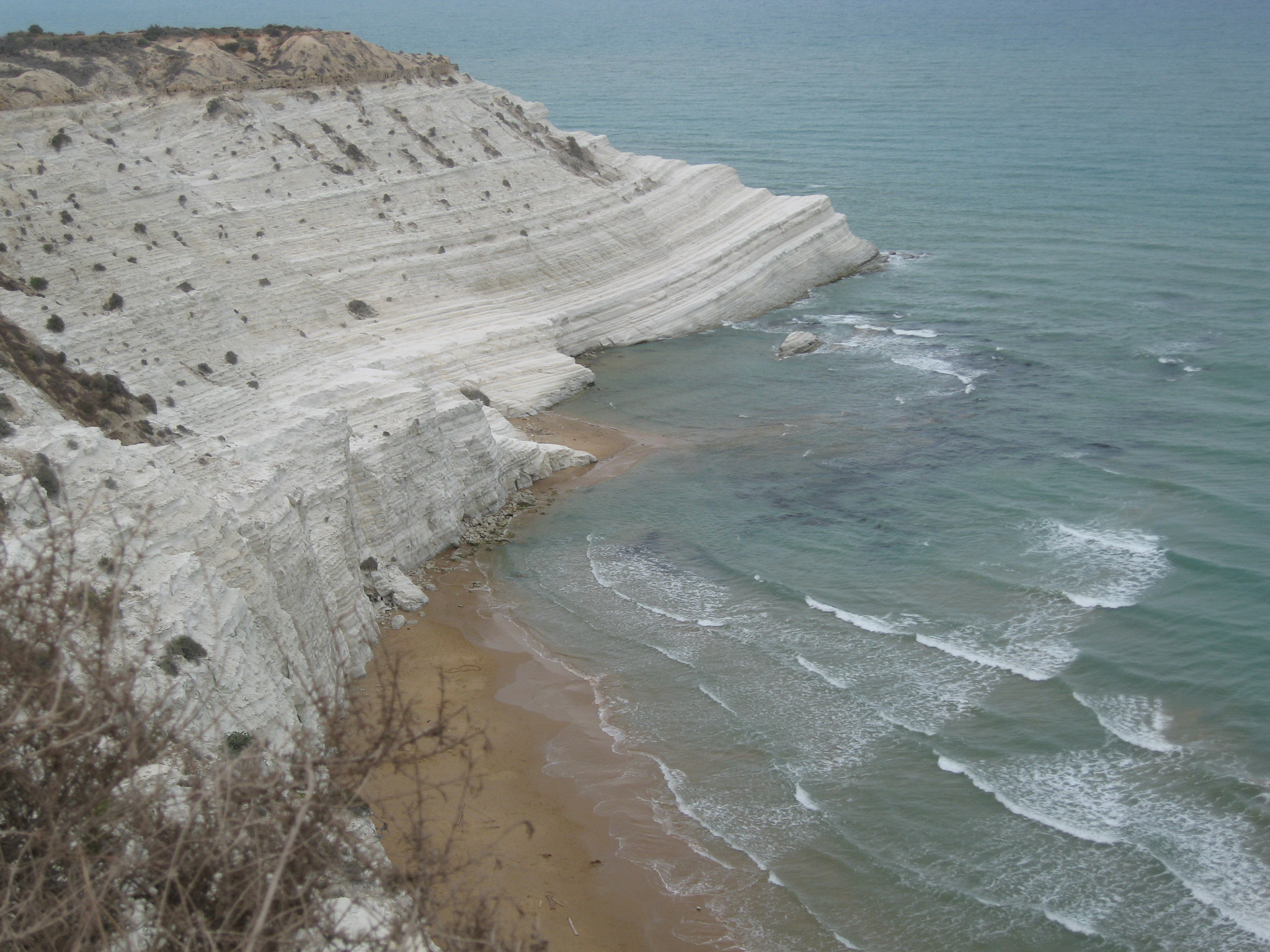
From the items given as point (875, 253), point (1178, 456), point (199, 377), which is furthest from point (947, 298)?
point (199, 377)

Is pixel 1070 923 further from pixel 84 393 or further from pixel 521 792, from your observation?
pixel 84 393

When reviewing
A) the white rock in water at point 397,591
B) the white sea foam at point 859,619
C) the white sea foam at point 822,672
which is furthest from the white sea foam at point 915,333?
the white rock in water at point 397,591

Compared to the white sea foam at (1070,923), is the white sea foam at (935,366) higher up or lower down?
higher up

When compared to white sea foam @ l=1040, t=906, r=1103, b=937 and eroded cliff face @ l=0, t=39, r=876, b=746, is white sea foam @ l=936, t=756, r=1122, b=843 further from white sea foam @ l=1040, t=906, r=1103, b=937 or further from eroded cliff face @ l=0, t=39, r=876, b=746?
eroded cliff face @ l=0, t=39, r=876, b=746

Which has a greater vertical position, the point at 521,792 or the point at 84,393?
the point at 84,393

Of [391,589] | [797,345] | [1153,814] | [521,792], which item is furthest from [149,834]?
[797,345]

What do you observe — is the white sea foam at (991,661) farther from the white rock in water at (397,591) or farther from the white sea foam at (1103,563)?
the white rock in water at (397,591)
